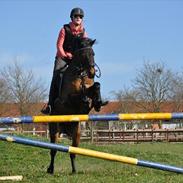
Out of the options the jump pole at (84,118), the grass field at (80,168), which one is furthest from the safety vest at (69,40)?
the jump pole at (84,118)

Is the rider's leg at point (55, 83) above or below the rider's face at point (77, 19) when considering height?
below

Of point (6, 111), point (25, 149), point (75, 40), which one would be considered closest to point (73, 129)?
point (75, 40)

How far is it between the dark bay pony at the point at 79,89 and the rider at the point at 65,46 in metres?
0.26

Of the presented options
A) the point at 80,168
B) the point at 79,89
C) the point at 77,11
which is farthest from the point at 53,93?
the point at 80,168

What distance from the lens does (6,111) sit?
5656 cm

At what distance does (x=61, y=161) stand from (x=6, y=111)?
4412 cm

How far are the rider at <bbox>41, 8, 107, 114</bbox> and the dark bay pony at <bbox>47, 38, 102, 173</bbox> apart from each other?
0.26 m

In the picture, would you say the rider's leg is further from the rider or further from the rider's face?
the rider's face

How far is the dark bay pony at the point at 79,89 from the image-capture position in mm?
9219

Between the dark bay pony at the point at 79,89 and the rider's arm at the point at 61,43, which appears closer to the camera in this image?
the dark bay pony at the point at 79,89

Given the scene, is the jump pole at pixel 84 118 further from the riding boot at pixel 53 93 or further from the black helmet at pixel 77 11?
the black helmet at pixel 77 11

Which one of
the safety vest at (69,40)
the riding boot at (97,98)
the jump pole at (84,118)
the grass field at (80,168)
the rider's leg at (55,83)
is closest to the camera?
the jump pole at (84,118)


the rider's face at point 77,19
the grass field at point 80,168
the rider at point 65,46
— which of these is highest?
the rider's face at point 77,19

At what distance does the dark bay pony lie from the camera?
922cm
